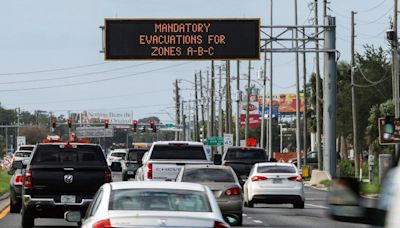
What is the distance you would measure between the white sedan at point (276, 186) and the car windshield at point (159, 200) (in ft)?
73.4

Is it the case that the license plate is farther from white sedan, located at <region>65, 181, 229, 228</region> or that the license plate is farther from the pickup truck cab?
white sedan, located at <region>65, 181, 229, 228</region>

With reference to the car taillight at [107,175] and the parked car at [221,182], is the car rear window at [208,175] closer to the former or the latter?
the parked car at [221,182]

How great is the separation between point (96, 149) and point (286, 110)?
6909 inches

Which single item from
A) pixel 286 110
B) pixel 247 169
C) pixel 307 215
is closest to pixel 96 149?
pixel 307 215

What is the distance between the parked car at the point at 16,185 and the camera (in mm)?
25672

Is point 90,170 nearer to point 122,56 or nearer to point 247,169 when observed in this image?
point 247,169

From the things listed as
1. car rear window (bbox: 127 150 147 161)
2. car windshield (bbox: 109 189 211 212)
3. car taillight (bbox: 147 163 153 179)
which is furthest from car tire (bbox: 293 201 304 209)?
car windshield (bbox: 109 189 211 212)

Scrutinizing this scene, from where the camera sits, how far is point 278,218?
2903 centimetres

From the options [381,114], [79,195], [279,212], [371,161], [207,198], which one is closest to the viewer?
[207,198]

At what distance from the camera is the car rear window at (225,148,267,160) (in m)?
42.5

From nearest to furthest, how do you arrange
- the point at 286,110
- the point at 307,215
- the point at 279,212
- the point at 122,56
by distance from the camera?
the point at 307,215 → the point at 279,212 → the point at 122,56 → the point at 286,110

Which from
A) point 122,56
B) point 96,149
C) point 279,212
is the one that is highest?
point 122,56

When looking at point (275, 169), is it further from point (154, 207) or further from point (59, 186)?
point (154, 207)

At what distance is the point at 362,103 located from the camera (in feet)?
270
